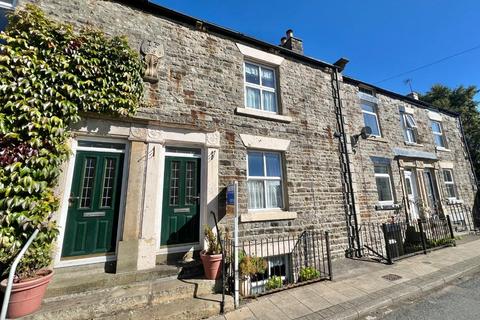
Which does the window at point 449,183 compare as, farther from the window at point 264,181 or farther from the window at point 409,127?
the window at point 264,181

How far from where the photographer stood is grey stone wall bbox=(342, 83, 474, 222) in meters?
7.80

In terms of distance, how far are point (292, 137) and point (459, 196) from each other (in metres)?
10.9

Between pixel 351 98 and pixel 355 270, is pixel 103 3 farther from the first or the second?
pixel 355 270

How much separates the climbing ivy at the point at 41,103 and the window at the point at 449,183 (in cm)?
1468

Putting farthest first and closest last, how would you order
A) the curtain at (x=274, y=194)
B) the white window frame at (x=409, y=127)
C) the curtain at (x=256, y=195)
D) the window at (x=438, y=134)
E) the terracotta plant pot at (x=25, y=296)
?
the window at (x=438, y=134) < the white window frame at (x=409, y=127) < the curtain at (x=274, y=194) < the curtain at (x=256, y=195) < the terracotta plant pot at (x=25, y=296)

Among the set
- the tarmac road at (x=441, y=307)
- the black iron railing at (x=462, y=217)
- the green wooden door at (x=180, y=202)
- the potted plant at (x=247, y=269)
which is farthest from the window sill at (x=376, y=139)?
the green wooden door at (x=180, y=202)

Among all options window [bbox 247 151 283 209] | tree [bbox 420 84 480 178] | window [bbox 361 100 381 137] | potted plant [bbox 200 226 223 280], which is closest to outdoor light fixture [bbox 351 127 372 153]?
window [bbox 361 100 381 137]

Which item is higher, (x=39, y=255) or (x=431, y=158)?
(x=431, y=158)

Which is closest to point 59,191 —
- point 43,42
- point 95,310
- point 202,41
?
point 95,310

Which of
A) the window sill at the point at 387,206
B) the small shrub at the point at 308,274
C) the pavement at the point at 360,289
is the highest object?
the window sill at the point at 387,206

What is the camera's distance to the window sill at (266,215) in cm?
550

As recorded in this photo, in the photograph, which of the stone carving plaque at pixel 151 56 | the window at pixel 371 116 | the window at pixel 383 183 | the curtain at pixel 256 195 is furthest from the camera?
the window at pixel 371 116

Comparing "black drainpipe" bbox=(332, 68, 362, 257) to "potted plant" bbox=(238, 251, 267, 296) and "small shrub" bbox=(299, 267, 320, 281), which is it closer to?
"small shrub" bbox=(299, 267, 320, 281)

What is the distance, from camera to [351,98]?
885cm
